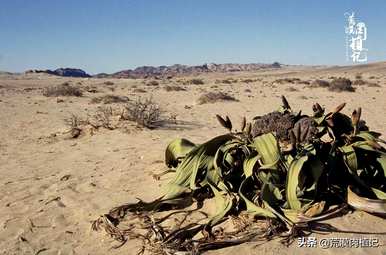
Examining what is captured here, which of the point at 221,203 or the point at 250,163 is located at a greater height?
the point at 250,163

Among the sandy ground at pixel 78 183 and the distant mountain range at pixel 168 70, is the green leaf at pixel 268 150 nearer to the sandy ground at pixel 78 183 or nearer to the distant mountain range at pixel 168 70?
the sandy ground at pixel 78 183

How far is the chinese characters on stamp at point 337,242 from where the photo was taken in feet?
8.46

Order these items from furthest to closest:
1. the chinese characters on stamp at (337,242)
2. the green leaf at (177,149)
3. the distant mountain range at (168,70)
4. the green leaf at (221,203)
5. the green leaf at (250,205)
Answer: the distant mountain range at (168,70), the green leaf at (177,149), the green leaf at (221,203), the green leaf at (250,205), the chinese characters on stamp at (337,242)

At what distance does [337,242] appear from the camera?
8.55ft

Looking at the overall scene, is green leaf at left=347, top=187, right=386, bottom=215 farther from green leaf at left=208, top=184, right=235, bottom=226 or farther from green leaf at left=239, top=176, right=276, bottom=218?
green leaf at left=208, top=184, right=235, bottom=226

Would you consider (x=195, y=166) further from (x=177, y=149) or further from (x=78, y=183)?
(x=78, y=183)

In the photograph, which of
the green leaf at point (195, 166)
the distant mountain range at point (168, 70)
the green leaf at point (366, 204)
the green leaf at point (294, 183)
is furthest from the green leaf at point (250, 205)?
the distant mountain range at point (168, 70)

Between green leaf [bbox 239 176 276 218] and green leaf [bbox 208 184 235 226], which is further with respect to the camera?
green leaf [bbox 208 184 235 226]

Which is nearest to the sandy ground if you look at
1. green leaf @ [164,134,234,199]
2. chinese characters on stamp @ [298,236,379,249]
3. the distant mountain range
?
chinese characters on stamp @ [298,236,379,249]

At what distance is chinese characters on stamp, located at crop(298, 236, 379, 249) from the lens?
258 centimetres

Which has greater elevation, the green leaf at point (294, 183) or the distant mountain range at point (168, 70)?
the green leaf at point (294, 183)

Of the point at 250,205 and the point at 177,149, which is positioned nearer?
the point at 250,205

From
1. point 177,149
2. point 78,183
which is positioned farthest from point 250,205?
point 78,183

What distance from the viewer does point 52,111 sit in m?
11.0
